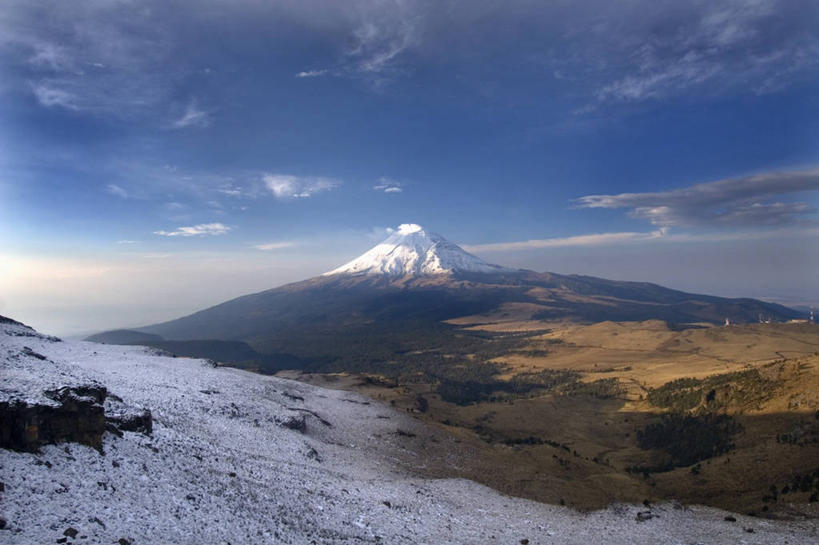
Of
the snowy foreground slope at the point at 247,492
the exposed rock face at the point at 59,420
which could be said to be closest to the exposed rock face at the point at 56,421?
the exposed rock face at the point at 59,420

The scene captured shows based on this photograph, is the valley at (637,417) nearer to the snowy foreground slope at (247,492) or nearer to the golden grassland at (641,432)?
the golden grassland at (641,432)

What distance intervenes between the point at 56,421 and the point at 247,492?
21.7 ft

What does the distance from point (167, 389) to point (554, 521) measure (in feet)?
79.3

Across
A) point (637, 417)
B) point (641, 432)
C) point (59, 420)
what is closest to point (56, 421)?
point (59, 420)

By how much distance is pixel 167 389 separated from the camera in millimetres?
26828

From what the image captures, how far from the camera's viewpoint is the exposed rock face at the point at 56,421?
39.5ft

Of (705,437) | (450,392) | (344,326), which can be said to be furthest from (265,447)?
(344,326)

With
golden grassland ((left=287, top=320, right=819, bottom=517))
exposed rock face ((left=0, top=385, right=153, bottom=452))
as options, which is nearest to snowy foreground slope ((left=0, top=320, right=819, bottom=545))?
exposed rock face ((left=0, top=385, right=153, bottom=452))

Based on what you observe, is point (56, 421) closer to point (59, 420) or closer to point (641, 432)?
point (59, 420)

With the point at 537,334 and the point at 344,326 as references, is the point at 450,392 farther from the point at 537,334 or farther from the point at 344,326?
the point at 344,326

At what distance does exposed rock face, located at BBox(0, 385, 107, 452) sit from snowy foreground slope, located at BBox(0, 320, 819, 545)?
1.23 ft

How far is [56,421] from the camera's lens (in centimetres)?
1323

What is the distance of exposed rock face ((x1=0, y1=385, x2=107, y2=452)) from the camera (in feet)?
39.5

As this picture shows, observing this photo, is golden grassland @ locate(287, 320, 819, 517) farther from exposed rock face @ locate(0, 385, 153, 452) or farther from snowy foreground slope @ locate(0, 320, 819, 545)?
exposed rock face @ locate(0, 385, 153, 452)
